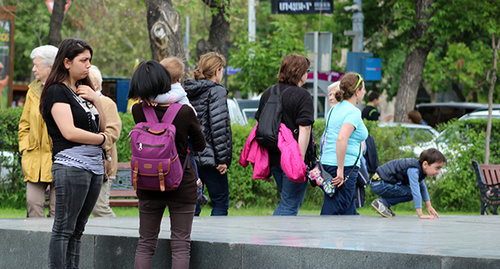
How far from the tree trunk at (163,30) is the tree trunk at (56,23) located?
3.71 meters

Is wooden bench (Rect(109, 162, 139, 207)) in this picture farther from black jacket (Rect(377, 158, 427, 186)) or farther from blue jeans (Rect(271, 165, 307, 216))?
black jacket (Rect(377, 158, 427, 186))

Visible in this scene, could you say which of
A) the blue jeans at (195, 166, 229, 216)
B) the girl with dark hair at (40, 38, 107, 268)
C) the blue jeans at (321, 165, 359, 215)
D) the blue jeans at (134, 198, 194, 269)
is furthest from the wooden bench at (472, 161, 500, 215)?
the girl with dark hair at (40, 38, 107, 268)

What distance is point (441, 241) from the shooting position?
19.0 ft

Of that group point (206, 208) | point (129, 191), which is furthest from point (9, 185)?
point (206, 208)

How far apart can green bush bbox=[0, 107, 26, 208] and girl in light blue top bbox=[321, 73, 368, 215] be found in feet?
16.4

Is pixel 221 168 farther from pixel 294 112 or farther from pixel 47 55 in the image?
pixel 47 55

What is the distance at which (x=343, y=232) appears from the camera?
6.36 meters

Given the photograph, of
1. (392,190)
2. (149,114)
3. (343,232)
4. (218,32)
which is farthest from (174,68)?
(218,32)

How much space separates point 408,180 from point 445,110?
19.7 meters

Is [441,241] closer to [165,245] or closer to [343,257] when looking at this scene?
[343,257]

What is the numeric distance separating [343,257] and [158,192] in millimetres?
1262

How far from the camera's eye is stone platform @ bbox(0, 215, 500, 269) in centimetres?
486

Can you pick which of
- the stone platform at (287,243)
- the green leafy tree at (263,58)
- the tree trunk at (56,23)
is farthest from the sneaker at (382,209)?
the green leafy tree at (263,58)

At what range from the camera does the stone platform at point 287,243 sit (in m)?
4.86
